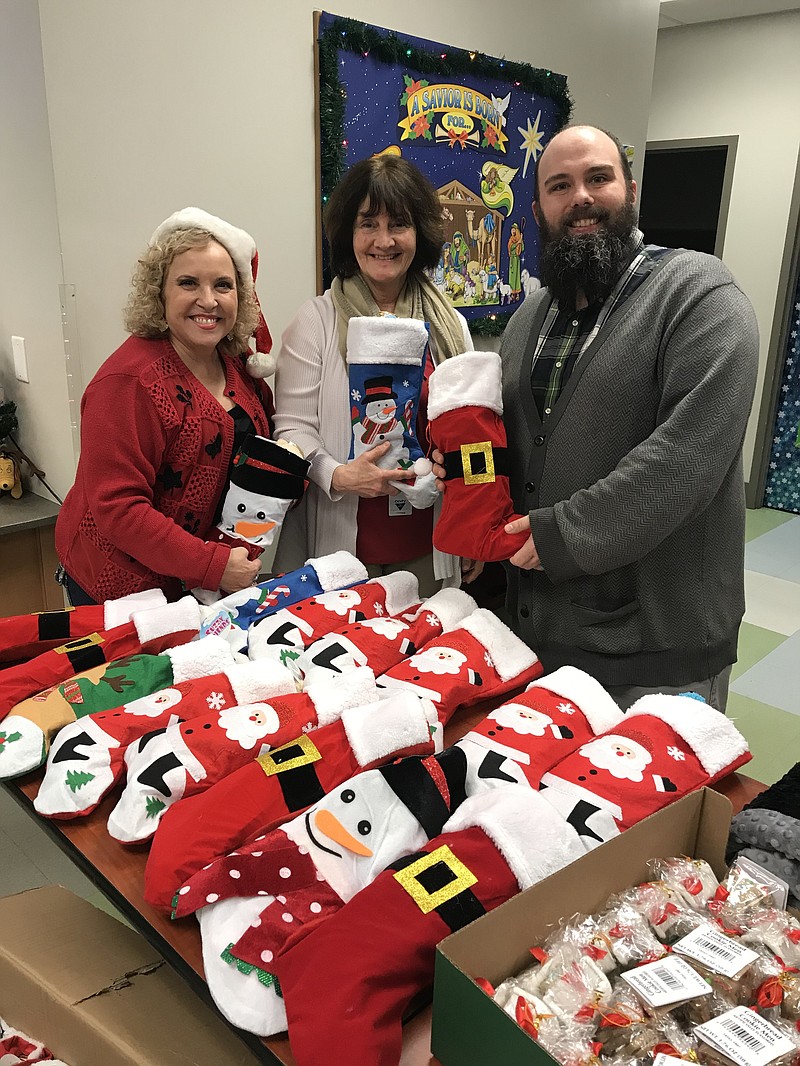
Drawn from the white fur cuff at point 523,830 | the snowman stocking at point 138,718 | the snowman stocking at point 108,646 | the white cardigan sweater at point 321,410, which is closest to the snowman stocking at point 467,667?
the snowman stocking at point 138,718

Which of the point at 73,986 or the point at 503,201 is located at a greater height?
the point at 503,201

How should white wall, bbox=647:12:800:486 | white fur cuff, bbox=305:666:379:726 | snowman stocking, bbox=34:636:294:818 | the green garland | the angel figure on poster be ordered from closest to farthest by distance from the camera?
snowman stocking, bbox=34:636:294:818 < white fur cuff, bbox=305:666:379:726 < the angel figure on poster < the green garland < white wall, bbox=647:12:800:486

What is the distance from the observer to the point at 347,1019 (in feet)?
2.60

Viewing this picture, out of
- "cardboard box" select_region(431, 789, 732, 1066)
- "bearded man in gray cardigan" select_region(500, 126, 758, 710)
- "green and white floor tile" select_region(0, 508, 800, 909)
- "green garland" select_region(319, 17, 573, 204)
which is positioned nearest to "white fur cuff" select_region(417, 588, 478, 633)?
"bearded man in gray cardigan" select_region(500, 126, 758, 710)

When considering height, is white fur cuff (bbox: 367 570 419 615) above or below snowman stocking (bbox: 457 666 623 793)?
above

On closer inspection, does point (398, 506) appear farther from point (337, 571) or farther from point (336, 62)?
point (336, 62)

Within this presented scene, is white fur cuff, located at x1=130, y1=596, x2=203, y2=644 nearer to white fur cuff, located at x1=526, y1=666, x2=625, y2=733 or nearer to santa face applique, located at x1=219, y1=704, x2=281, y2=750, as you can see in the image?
santa face applique, located at x1=219, y1=704, x2=281, y2=750

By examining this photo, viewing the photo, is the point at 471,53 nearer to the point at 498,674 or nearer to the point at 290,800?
the point at 498,674

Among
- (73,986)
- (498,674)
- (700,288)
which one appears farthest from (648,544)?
(73,986)

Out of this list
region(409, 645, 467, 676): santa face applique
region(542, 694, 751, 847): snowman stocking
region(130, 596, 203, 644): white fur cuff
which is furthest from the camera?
region(130, 596, 203, 644): white fur cuff

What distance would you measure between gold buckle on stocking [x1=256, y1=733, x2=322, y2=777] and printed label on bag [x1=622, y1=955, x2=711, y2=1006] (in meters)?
0.48

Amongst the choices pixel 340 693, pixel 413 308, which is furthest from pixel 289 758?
pixel 413 308

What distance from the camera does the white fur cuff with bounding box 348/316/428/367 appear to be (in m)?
1.73

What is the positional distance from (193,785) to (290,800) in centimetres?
14
